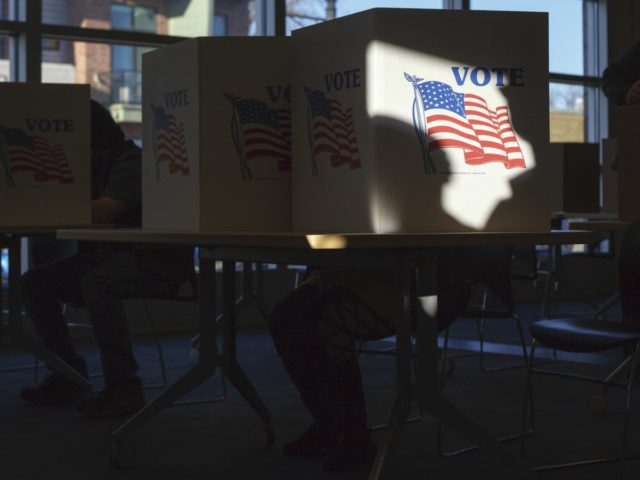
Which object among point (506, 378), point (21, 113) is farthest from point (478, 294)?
point (21, 113)

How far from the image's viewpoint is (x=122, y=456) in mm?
2674

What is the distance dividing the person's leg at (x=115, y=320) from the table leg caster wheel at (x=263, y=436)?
679mm

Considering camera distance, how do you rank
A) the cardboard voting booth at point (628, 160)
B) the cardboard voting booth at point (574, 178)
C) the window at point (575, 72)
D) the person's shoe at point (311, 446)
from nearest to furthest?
the person's shoe at point (311, 446) → the cardboard voting booth at point (628, 160) → the cardboard voting booth at point (574, 178) → the window at point (575, 72)

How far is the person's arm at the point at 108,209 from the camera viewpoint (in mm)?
3465

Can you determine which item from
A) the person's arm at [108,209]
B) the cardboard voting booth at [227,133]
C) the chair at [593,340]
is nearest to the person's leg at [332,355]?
the cardboard voting booth at [227,133]

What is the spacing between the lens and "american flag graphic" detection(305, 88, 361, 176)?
2.08 metres

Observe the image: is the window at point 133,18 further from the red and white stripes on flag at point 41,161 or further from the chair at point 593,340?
the chair at point 593,340

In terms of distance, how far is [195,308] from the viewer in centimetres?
623

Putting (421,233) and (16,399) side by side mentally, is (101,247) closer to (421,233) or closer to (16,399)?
(16,399)

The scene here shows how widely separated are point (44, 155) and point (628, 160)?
1953 mm

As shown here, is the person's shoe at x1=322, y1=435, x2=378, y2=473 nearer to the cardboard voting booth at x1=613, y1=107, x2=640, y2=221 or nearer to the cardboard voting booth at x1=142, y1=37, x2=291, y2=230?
the cardboard voting booth at x1=142, y1=37, x2=291, y2=230

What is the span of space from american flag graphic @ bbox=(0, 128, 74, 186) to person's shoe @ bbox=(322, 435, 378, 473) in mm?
1557

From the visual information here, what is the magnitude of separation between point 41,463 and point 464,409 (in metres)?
1.45

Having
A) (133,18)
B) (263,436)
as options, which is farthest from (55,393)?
(133,18)
